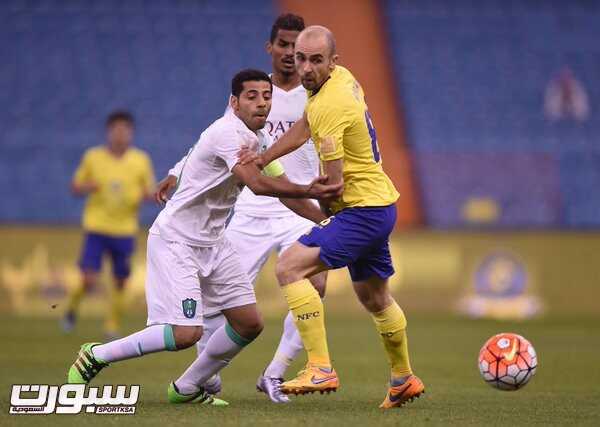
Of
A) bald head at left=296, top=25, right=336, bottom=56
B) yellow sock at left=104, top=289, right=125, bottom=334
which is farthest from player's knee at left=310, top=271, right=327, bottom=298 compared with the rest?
yellow sock at left=104, top=289, right=125, bottom=334

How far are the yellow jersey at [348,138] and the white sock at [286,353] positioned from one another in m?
1.37

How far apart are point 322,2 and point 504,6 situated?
376 centimetres

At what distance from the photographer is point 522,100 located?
23531mm

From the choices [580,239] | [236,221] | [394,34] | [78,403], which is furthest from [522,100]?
Result: [78,403]

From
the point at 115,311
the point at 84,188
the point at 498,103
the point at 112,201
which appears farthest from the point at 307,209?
the point at 498,103

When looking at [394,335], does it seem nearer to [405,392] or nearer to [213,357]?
[405,392]

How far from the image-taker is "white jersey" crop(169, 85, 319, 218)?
8914mm

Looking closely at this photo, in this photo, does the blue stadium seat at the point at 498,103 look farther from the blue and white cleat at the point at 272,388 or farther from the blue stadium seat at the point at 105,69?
the blue and white cleat at the point at 272,388

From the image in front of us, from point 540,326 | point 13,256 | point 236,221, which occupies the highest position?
point 236,221

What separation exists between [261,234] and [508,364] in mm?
2087

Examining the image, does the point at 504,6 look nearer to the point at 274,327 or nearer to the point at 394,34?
the point at 394,34

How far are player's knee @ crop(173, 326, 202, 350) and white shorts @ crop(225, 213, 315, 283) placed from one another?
156cm

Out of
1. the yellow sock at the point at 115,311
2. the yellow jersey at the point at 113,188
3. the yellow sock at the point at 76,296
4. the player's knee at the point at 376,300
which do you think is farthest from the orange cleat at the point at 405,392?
the yellow jersey at the point at 113,188

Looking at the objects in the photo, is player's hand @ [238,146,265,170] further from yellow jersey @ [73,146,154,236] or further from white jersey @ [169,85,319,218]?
yellow jersey @ [73,146,154,236]
